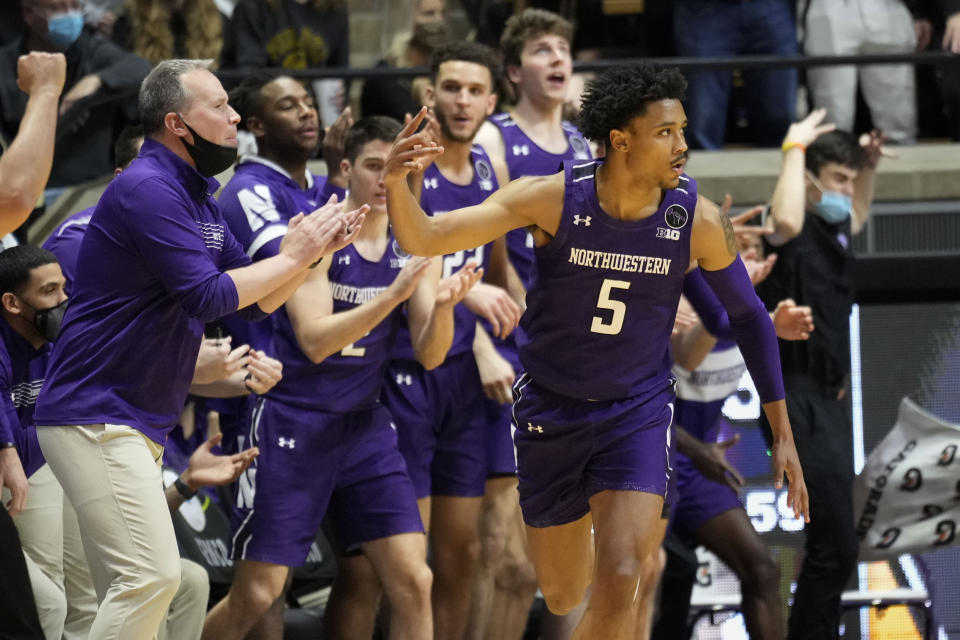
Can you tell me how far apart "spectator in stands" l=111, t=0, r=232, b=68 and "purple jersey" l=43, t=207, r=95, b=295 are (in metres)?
2.27

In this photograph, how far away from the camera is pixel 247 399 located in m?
5.90

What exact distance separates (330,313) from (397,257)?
0.42 meters

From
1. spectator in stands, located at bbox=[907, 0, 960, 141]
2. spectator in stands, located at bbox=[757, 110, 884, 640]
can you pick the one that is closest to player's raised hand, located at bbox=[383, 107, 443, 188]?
spectator in stands, located at bbox=[757, 110, 884, 640]

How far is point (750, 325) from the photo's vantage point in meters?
4.75

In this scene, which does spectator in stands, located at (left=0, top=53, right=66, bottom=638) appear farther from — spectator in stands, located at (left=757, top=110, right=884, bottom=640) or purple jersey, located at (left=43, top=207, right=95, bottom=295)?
spectator in stands, located at (left=757, top=110, right=884, bottom=640)

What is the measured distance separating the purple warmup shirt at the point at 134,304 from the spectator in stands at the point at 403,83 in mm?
3382

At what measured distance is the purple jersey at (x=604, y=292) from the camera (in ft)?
15.2

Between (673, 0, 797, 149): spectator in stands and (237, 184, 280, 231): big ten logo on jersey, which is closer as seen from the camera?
(237, 184, 280, 231): big ten logo on jersey

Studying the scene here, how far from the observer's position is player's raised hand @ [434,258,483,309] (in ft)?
17.0

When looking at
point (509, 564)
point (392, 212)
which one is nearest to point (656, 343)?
point (392, 212)

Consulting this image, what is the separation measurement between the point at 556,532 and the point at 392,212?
1347mm

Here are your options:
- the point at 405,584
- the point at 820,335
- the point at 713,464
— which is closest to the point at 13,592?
the point at 405,584

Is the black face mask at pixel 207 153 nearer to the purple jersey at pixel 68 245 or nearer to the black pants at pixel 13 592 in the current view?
the purple jersey at pixel 68 245

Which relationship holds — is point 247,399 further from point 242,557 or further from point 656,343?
point 656,343
